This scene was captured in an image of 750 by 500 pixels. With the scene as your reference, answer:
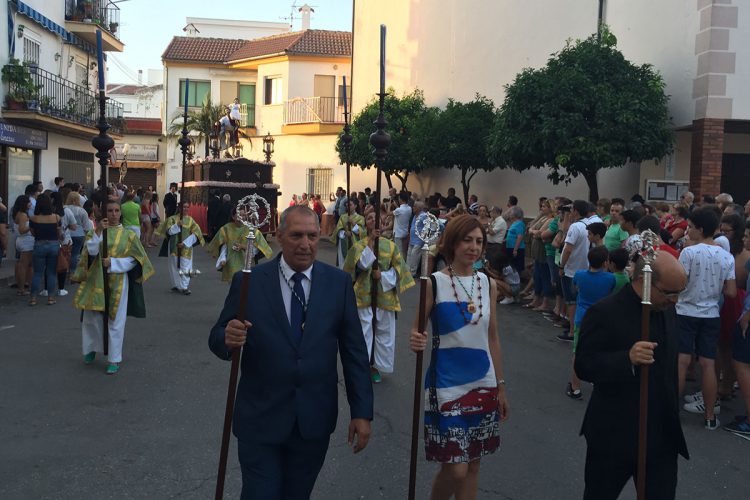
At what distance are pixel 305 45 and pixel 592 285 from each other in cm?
3259

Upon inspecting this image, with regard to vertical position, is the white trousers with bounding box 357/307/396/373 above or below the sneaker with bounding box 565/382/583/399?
above

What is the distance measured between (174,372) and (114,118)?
2264 centimetres

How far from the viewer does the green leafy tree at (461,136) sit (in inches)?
857

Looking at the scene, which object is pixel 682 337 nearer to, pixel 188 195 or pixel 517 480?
pixel 517 480

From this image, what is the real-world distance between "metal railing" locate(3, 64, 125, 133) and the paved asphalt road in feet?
37.8

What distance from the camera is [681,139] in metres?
16.0

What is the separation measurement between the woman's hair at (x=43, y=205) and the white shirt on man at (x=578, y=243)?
776 centimetres

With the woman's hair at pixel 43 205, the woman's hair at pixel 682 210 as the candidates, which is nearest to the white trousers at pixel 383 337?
the woman's hair at pixel 682 210

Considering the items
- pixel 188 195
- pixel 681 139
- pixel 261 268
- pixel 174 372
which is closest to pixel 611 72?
pixel 681 139

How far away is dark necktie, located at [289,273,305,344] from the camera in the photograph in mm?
3719

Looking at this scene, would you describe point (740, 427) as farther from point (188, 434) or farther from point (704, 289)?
point (188, 434)

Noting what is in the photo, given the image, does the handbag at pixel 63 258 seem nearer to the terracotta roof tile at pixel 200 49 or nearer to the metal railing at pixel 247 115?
the metal railing at pixel 247 115

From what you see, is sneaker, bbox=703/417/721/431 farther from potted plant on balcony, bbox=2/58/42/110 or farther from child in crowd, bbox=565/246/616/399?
potted plant on balcony, bbox=2/58/42/110

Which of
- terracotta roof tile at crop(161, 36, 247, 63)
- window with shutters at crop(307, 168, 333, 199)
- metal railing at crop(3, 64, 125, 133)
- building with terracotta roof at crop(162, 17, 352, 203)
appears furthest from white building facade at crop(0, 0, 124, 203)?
terracotta roof tile at crop(161, 36, 247, 63)
